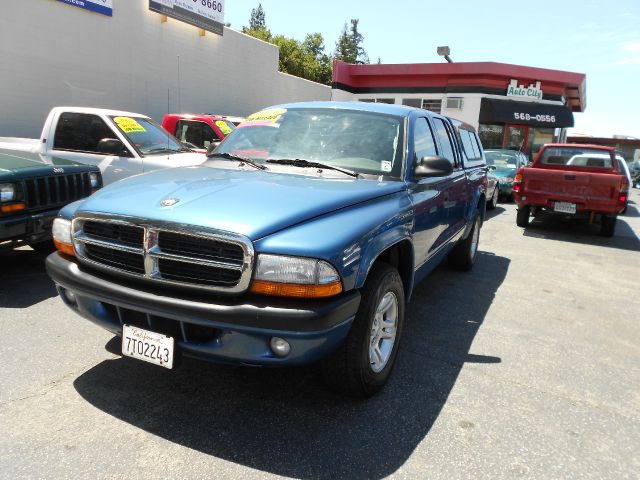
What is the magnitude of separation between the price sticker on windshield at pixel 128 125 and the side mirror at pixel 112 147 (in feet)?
1.27

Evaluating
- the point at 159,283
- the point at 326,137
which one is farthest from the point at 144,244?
the point at 326,137

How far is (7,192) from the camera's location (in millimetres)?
4504

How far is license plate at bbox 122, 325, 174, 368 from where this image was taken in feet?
8.12

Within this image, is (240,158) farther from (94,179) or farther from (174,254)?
(94,179)

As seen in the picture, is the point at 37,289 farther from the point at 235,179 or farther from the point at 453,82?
the point at 453,82

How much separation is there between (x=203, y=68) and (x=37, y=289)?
14.2 meters

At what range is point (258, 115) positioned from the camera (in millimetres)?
4293

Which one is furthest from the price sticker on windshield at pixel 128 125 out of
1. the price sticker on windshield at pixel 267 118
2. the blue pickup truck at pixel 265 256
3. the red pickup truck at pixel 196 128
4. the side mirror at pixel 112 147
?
the blue pickup truck at pixel 265 256

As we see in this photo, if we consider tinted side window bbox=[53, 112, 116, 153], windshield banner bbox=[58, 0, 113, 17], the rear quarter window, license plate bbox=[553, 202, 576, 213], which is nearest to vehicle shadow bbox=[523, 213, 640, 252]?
license plate bbox=[553, 202, 576, 213]

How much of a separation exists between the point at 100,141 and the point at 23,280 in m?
2.32

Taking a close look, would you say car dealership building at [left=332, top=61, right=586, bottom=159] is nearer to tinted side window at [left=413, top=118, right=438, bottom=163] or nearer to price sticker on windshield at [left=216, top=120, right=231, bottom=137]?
price sticker on windshield at [left=216, top=120, right=231, bottom=137]

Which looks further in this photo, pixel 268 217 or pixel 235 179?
pixel 235 179

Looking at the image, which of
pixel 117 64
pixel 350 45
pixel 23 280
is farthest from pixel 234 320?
pixel 350 45

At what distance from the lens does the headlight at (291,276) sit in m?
2.32
